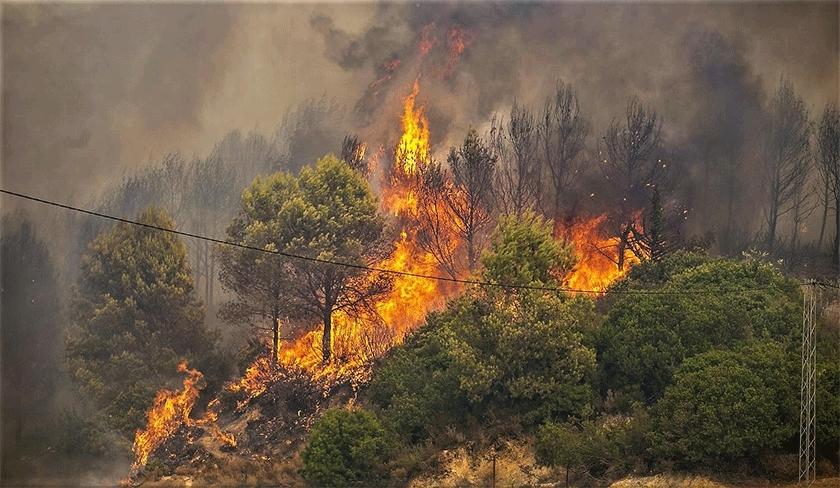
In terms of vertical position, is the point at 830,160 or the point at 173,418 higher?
the point at 830,160

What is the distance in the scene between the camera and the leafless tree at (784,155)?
160 feet

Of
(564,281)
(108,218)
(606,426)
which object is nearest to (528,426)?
(606,426)

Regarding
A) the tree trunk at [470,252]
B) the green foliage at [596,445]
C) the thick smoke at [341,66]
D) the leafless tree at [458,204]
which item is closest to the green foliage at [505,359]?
the green foliage at [596,445]

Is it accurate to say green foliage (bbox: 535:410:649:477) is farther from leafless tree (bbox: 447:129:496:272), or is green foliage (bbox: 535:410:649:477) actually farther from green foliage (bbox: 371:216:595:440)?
leafless tree (bbox: 447:129:496:272)

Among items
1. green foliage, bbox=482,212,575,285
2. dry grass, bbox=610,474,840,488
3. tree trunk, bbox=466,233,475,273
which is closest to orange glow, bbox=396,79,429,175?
tree trunk, bbox=466,233,475,273

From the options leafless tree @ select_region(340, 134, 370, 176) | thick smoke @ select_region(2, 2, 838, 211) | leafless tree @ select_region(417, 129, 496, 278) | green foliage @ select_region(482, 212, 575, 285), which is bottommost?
green foliage @ select_region(482, 212, 575, 285)

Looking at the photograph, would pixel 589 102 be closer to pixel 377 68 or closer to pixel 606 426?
pixel 377 68

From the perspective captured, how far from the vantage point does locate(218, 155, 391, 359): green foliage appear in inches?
1809

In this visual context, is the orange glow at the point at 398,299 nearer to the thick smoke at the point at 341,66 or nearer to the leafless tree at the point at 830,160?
the thick smoke at the point at 341,66

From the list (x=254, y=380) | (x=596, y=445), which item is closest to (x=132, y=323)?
(x=254, y=380)

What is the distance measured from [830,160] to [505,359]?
19803mm

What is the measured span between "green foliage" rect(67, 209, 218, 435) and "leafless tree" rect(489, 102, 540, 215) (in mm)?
15127

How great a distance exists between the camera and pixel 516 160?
167ft

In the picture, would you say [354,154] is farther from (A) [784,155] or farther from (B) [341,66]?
(A) [784,155]
